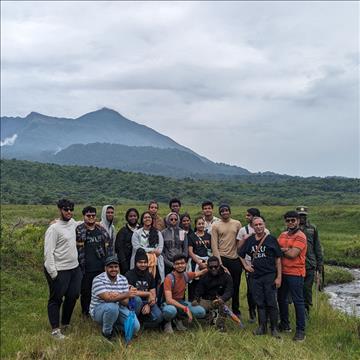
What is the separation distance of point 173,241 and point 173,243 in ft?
0.11

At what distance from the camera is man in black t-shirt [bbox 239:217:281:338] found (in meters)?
7.34

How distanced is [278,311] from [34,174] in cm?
7882

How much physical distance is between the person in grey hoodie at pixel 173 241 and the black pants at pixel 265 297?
4.57 feet

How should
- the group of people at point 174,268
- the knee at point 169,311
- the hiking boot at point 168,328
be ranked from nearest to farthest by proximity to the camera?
the group of people at point 174,268 < the knee at point 169,311 < the hiking boot at point 168,328

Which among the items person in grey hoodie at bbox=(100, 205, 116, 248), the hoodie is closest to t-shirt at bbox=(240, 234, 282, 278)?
the hoodie

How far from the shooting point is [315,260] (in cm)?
816

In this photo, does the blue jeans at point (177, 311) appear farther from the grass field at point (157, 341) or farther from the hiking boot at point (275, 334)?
the hiking boot at point (275, 334)

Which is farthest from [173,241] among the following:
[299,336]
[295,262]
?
[299,336]

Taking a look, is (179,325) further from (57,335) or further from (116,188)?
(116,188)

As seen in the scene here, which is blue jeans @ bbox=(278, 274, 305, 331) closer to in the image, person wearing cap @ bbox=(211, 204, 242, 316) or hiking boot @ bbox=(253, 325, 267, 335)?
hiking boot @ bbox=(253, 325, 267, 335)

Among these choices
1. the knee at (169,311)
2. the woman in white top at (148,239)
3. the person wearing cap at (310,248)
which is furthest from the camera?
the person wearing cap at (310,248)

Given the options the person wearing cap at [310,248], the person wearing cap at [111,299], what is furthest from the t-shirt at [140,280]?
the person wearing cap at [310,248]

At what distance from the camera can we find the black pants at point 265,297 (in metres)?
7.38

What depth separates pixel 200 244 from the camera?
329 inches
